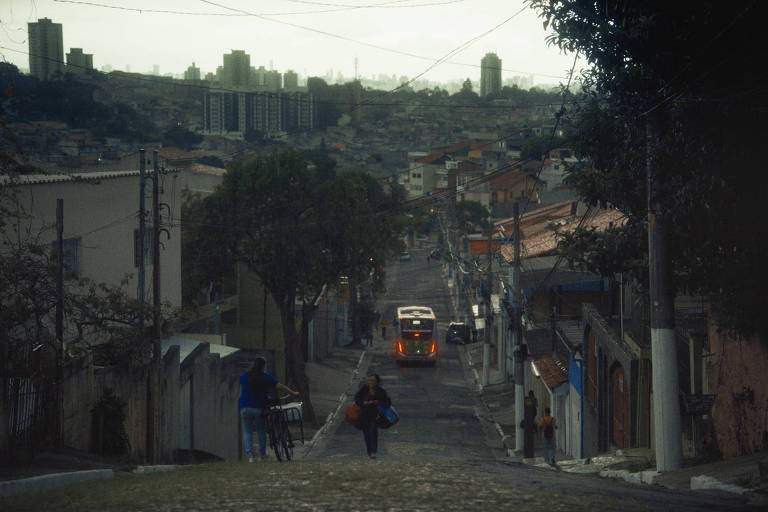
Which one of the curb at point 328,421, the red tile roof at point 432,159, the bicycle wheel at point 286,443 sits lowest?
the curb at point 328,421

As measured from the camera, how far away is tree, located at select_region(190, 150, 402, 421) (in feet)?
129

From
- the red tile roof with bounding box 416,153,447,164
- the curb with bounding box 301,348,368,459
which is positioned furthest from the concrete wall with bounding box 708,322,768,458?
the red tile roof with bounding box 416,153,447,164

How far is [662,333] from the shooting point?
1316 centimetres

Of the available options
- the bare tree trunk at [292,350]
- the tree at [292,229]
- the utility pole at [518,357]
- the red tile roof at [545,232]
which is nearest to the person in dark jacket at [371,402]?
the red tile roof at [545,232]

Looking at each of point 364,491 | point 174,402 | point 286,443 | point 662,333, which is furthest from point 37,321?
point 662,333

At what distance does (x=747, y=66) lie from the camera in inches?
423

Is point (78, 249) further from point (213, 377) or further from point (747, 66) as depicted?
point (747, 66)

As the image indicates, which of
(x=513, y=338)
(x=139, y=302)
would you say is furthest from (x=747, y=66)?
(x=513, y=338)

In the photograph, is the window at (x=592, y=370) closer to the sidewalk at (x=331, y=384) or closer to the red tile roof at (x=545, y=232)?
the red tile roof at (x=545, y=232)

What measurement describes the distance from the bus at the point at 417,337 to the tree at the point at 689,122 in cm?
3927

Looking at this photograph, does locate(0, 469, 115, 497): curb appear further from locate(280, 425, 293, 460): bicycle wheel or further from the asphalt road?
the asphalt road

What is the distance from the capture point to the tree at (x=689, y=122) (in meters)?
10.9

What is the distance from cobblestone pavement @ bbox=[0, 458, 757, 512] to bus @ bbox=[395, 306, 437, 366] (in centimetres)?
4202

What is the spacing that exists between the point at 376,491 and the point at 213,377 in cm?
1596
